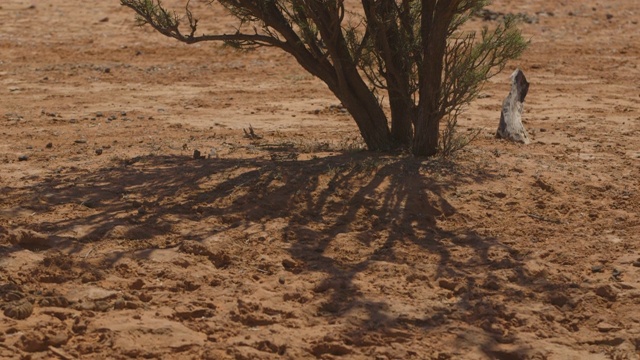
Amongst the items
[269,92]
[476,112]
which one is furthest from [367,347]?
[269,92]

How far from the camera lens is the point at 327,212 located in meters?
6.18

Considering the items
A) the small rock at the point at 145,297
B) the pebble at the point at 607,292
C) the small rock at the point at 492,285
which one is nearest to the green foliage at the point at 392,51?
the small rock at the point at 492,285

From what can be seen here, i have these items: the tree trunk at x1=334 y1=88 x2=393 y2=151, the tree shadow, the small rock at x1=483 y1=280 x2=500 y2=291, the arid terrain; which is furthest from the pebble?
the tree trunk at x1=334 y1=88 x2=393 y2=151

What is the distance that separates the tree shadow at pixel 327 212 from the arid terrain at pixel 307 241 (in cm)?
1

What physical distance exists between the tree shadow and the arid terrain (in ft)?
0.05

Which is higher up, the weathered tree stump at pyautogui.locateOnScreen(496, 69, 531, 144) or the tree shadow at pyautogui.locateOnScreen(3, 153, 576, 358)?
the weathered tree stump at pyautogui.locateOnScreen(496, 69, 531, 144)

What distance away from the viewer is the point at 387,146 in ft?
24.9

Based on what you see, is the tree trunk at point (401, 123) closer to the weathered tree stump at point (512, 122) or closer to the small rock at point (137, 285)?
the weathered tree stump at point (512, 122)

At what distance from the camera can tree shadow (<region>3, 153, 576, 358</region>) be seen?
5133mm

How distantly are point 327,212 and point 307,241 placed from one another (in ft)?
1.55

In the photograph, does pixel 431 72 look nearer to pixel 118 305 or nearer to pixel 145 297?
pixel 145 297

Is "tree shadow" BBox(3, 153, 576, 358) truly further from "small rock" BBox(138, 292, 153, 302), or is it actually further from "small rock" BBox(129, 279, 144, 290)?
"small rock" BBox(138, 292, 153, 302)

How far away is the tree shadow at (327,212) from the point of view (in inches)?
→ 202

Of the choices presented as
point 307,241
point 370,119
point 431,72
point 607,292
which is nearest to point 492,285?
point 607,292
